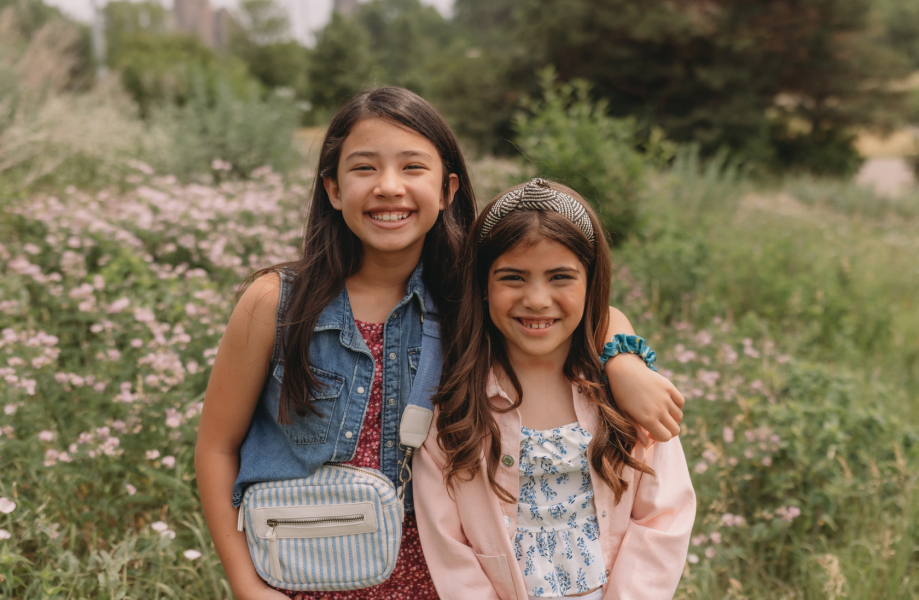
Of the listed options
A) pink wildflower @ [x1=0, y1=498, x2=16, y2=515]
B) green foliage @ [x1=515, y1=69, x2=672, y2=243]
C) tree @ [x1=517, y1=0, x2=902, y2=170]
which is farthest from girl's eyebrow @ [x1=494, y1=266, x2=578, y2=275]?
tree @ [x1=517, y1=0, x2=902, y2=170]

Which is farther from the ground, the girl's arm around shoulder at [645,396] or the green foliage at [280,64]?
the green foliage at [280,64]

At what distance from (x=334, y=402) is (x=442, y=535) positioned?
403mm

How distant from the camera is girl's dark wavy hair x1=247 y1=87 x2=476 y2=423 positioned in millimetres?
1508

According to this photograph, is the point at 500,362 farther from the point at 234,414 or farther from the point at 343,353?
the point at 234,414

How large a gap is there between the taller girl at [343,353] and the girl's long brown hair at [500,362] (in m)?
0.07

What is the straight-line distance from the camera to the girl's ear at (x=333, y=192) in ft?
5.30

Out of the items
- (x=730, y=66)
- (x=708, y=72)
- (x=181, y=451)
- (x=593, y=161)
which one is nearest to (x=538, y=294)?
(x=181, y=451)

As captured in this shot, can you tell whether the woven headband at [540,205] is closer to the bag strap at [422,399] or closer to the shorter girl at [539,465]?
the shorter girl at [539,465]

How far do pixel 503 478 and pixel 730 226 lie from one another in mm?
5395

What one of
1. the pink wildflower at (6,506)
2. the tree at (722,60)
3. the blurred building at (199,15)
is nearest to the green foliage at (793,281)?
the pink wildflower at (6,506)

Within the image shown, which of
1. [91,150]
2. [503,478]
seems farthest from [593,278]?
[91,150]

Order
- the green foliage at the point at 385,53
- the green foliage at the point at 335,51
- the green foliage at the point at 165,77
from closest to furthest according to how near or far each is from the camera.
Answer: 1. the green foliage at the point at 165,77
2. the green foliage at the point at 385,53
3. the green foliage at the point at 335,51

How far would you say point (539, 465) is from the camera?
1.53 metres

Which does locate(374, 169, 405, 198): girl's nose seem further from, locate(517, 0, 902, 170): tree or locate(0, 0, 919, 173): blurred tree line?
locate(517, 0, 902, 170): tree
